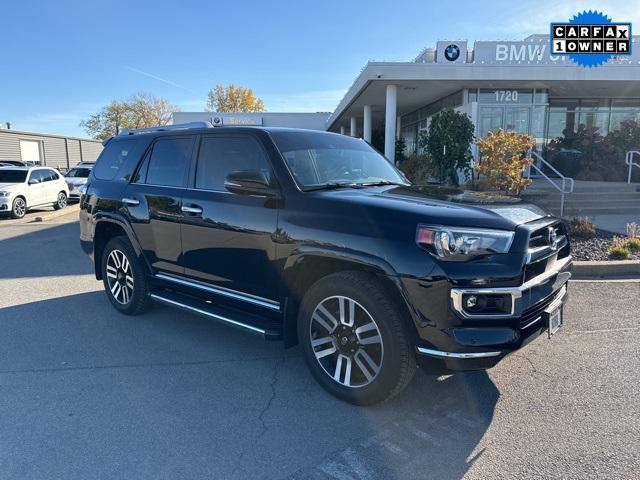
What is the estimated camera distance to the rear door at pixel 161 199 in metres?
4.54

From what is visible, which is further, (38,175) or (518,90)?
(518,90)

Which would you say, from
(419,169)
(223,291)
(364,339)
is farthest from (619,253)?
(419,169)

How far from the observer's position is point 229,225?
397cm

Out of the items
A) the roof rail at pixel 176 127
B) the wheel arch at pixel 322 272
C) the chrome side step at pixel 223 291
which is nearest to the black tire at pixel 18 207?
the roof rail at pixel 176 127

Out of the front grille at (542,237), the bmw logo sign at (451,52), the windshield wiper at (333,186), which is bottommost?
the front grille at (542,237)

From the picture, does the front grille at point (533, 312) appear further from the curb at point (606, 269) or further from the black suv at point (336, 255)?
the curb at point (606, 269)

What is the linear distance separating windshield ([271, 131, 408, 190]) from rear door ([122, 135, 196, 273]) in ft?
3.72

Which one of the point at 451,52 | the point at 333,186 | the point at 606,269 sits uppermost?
the point at 451,52

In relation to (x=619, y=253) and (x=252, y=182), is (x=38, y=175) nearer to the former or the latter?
(x=252, y=182)

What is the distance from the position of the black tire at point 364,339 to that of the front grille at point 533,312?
745 millimetres

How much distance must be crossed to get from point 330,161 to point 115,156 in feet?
9.44

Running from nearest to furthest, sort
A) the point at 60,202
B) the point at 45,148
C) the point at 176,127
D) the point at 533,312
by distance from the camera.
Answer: the point at 533,312 → the point at 176,127 → the point at 60,202 → the point at 45,148

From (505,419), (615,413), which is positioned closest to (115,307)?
(505,419)

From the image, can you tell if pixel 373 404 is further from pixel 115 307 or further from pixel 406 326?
pixel 115 307
